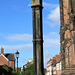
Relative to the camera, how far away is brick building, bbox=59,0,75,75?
29453 millimetres

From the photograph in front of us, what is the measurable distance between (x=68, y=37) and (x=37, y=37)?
28073 mm

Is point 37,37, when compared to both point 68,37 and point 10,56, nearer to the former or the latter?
point 68,37

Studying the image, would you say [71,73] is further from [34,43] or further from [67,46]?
[34,43]

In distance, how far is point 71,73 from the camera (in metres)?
28.1

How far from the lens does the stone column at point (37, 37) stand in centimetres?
522

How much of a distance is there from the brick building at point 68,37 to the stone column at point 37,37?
77.2 ft

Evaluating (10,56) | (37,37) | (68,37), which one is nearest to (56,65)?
(68,37)

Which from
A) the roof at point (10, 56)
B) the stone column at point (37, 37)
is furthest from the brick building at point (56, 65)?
the stone column at point (37, 37)

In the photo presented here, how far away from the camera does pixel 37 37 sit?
532cm

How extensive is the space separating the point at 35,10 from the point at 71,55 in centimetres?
2635

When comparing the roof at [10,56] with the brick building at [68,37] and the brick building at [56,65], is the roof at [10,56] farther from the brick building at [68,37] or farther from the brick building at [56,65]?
the brick building at [68,37]

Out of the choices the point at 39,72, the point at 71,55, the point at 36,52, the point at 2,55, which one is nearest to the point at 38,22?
the point at 36,52

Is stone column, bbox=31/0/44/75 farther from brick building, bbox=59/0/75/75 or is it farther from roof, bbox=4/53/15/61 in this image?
roof, bbox=4/53/15/61

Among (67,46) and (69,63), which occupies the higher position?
(67,46)
